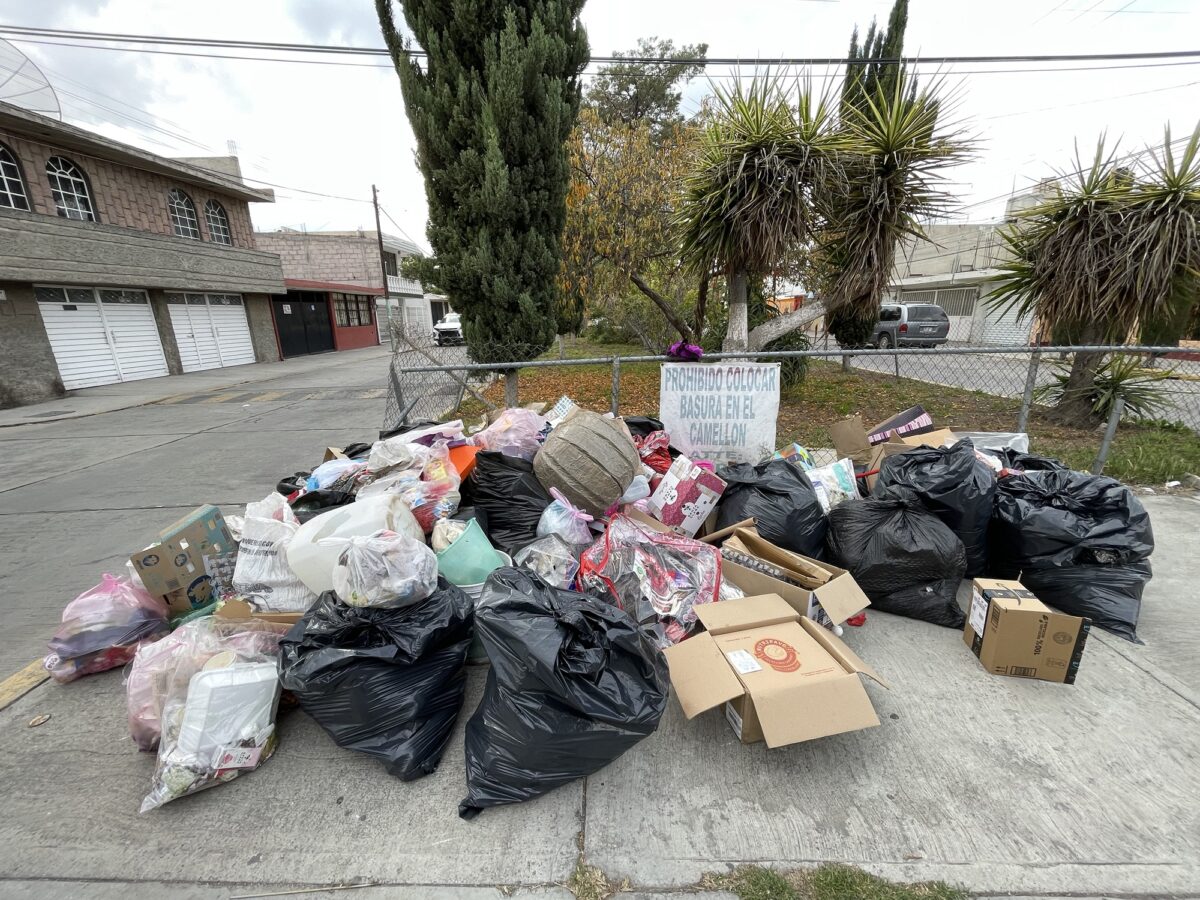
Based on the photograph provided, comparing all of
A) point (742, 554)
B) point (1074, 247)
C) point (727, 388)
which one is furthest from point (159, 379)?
point (1074, 247)

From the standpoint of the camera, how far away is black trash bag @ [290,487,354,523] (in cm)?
264

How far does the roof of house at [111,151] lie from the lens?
33.3ft

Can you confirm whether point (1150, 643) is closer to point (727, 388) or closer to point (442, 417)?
point (727, 388)

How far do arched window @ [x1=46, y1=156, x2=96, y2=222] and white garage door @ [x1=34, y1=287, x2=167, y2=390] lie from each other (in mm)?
1724

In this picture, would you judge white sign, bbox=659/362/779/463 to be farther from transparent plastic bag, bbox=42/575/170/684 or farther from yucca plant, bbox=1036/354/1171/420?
yucca plant, bbox=1036/354/1171/420

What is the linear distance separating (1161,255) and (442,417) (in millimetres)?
7513

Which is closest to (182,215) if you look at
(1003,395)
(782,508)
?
(782,508)

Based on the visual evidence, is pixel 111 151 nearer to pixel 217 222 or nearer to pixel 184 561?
pixel 217 222

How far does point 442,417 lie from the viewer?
6355 millimetres

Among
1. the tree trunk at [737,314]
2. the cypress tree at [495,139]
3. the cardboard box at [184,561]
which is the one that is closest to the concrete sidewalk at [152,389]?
the cypress tree at [495,139]

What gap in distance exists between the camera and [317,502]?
2.70 meters

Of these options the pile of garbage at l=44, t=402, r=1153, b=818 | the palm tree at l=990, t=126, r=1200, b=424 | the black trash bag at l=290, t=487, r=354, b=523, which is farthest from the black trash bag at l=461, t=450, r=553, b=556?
the palm tree at l=990, t=126, r=1200, b=424

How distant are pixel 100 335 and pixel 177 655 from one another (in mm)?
15335

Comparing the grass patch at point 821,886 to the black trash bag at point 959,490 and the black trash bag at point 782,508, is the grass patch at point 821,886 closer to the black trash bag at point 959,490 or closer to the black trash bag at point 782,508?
the black trash bag at point 782,508
